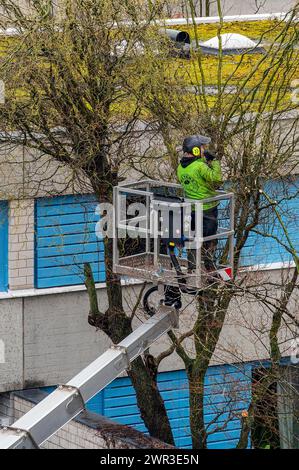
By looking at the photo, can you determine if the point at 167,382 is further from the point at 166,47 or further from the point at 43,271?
the point at 166,47

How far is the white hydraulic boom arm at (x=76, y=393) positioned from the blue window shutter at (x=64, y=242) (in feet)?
16.6

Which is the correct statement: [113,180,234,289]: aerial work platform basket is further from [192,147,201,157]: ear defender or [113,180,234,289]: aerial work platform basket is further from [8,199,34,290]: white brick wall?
[8,199,34,290]: white brick wall

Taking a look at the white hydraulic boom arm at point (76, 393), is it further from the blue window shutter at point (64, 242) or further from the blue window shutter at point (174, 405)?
the blue window shutter at point (174, 405)

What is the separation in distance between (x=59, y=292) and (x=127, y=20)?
6066mm

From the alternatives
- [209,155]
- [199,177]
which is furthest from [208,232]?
[209,155]

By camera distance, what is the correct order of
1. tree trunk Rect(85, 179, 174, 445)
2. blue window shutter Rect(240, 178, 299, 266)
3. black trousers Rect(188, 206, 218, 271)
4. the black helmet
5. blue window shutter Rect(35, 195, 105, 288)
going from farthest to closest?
blue window shutter Rect(240, 178, 299, 266) → blue window shutter Rect(35, 195, 105, 288) → tree trunk Rect(85, 179, 174, 445) → black trousers Rect(188, 206, 218, 271) → the black helmet

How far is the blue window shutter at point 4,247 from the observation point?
26.2 metres

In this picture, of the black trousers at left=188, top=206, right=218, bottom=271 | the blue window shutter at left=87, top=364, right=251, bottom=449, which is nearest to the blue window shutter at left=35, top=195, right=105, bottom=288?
the blue window shutter at left=87, top=364, right=251, bottom=449

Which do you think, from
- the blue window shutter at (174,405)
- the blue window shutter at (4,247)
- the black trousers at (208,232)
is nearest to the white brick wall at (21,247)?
the blue window shutter at (4,247)

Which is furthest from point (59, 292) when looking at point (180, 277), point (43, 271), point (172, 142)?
point (180, 277)

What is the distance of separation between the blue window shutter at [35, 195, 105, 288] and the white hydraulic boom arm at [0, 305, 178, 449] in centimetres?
506

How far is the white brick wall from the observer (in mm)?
26359

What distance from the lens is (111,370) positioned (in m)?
21.0

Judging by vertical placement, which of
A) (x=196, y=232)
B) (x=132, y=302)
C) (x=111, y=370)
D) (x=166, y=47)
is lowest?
(x=111, y=370)
